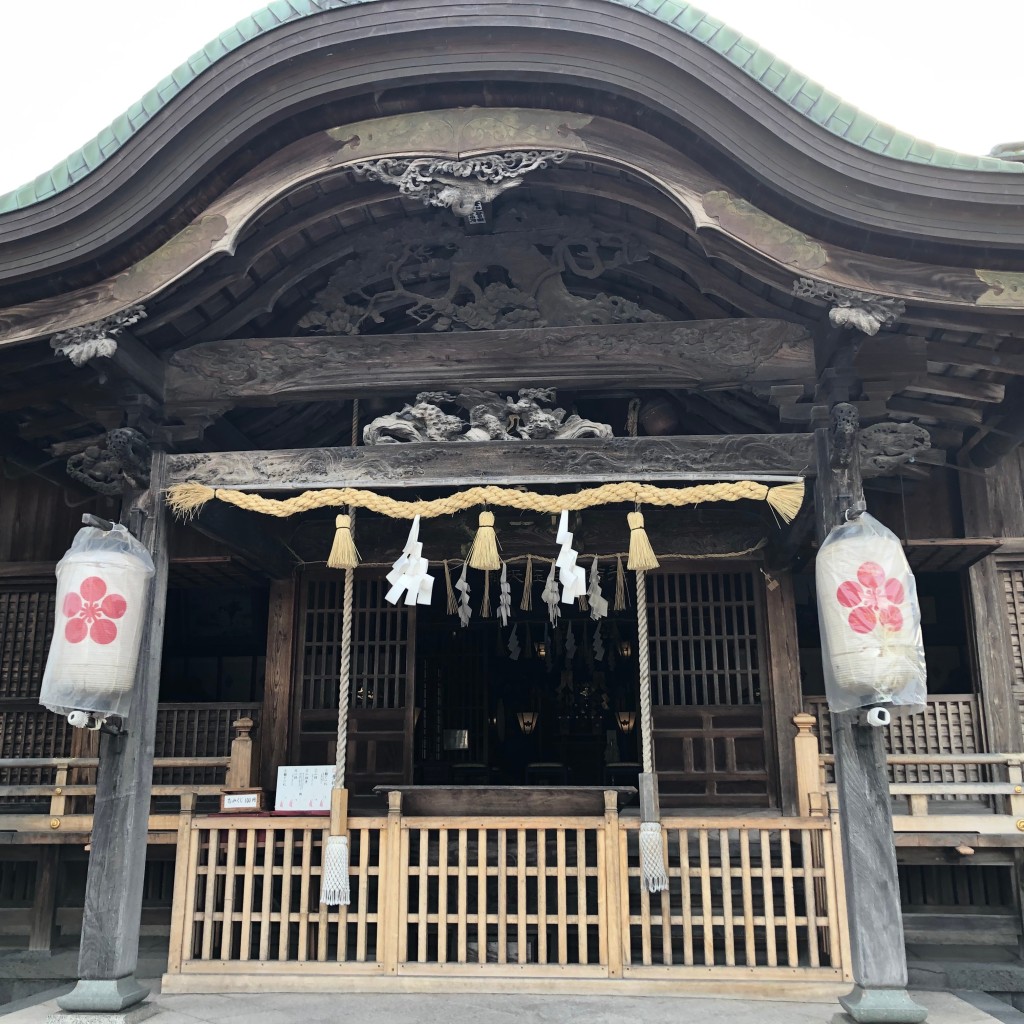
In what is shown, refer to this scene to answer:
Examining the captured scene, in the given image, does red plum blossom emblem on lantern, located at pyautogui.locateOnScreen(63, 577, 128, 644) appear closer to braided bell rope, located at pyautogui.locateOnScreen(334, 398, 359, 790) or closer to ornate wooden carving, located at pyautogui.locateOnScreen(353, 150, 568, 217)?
braided bell rope, located at pyautogui.locateOnScreen(334, 398, 359, 790)

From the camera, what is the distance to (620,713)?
635 inches

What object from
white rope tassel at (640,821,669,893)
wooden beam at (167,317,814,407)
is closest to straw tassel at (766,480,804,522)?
wooden beam at (167,317,814,407)

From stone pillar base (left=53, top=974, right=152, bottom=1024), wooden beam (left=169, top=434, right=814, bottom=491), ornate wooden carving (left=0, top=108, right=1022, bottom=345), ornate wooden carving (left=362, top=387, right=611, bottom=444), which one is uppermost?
ornate wooden carving (left=0, top=108, right=1022, bottom=345)

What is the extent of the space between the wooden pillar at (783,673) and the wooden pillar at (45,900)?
22.7ft

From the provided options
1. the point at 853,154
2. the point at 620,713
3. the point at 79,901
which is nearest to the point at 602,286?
the point at 853,154

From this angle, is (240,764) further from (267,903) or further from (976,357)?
(976,357)

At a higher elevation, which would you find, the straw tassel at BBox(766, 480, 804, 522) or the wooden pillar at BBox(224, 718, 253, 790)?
the straw tassel at BBox(766, 480, 804, 522)

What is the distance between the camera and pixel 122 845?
625cm

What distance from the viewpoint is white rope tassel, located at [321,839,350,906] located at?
6613mm

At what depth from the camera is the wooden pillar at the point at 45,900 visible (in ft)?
29.1

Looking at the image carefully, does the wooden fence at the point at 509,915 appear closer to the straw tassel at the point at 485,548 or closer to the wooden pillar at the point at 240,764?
the wooden pillar at the point at 240,764

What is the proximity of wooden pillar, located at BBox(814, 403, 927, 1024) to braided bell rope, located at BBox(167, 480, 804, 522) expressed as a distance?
1.24 feet

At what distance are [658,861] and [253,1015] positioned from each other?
2901 mm

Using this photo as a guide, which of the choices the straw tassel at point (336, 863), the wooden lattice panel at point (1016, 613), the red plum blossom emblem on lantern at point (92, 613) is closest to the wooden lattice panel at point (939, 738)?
the wooden lattice panel at point (1016, 613)
